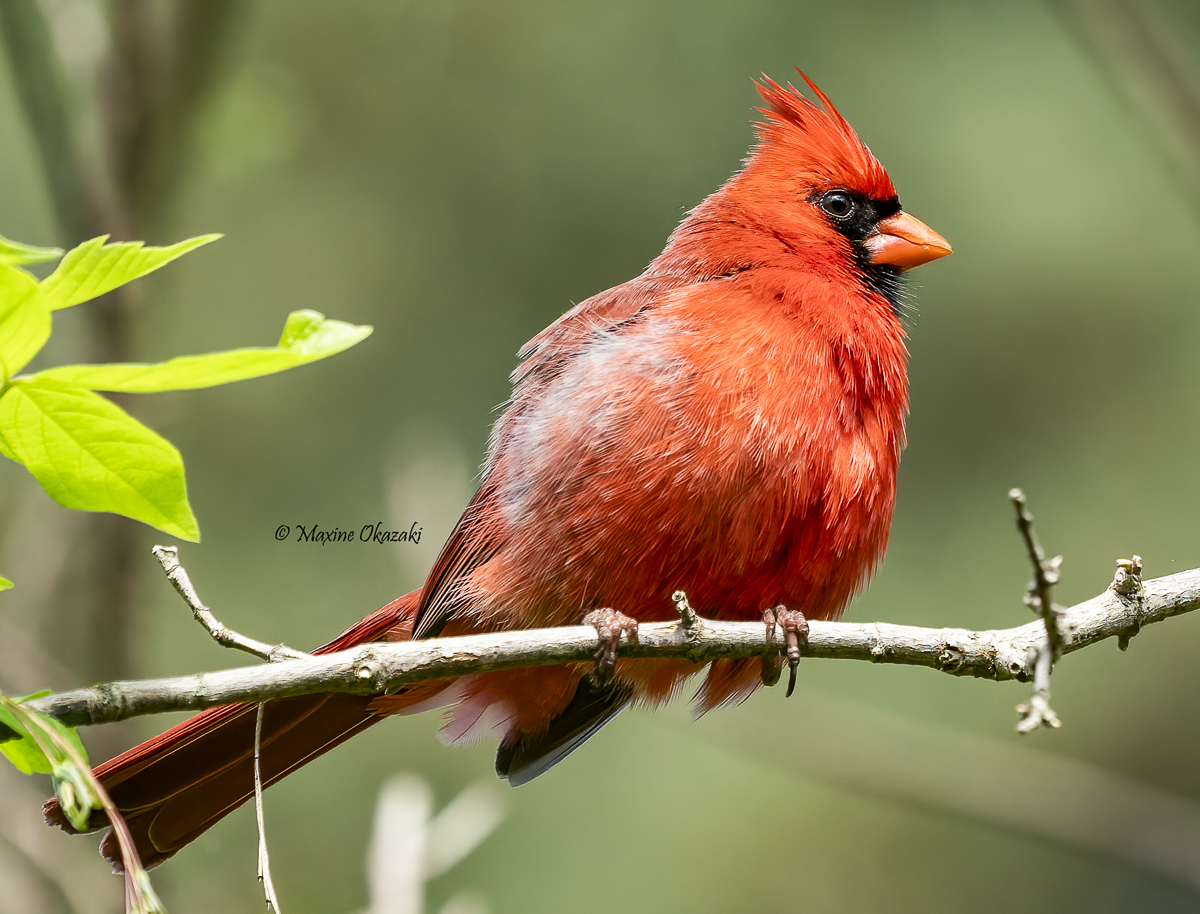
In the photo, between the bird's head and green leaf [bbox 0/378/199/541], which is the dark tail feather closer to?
the bird's head

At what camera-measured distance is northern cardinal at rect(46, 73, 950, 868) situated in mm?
2613

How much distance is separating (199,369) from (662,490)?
1.48 meters

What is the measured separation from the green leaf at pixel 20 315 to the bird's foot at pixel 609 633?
1.28m

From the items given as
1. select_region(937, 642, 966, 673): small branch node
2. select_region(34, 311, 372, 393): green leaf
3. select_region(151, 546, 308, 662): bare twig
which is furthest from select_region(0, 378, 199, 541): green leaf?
select_region(937, 642, 966, 673): small branch node

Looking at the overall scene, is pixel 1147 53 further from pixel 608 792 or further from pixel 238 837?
pixel 238 837

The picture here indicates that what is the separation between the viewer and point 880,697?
217 inches

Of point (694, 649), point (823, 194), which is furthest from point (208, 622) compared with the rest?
point (823, 194)

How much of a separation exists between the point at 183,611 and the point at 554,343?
11.7ft

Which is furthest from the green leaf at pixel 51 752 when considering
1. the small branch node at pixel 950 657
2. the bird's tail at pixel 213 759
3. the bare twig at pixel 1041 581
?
the small branch node at pixel 950 657

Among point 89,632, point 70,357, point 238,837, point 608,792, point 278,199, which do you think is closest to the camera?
point 89,632

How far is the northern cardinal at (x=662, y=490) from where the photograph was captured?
2.61 metres

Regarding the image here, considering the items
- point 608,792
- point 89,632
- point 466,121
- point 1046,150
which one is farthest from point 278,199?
point 1046,150

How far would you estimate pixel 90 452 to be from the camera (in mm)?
1330

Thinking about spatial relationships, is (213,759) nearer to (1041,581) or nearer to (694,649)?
(694,649)
